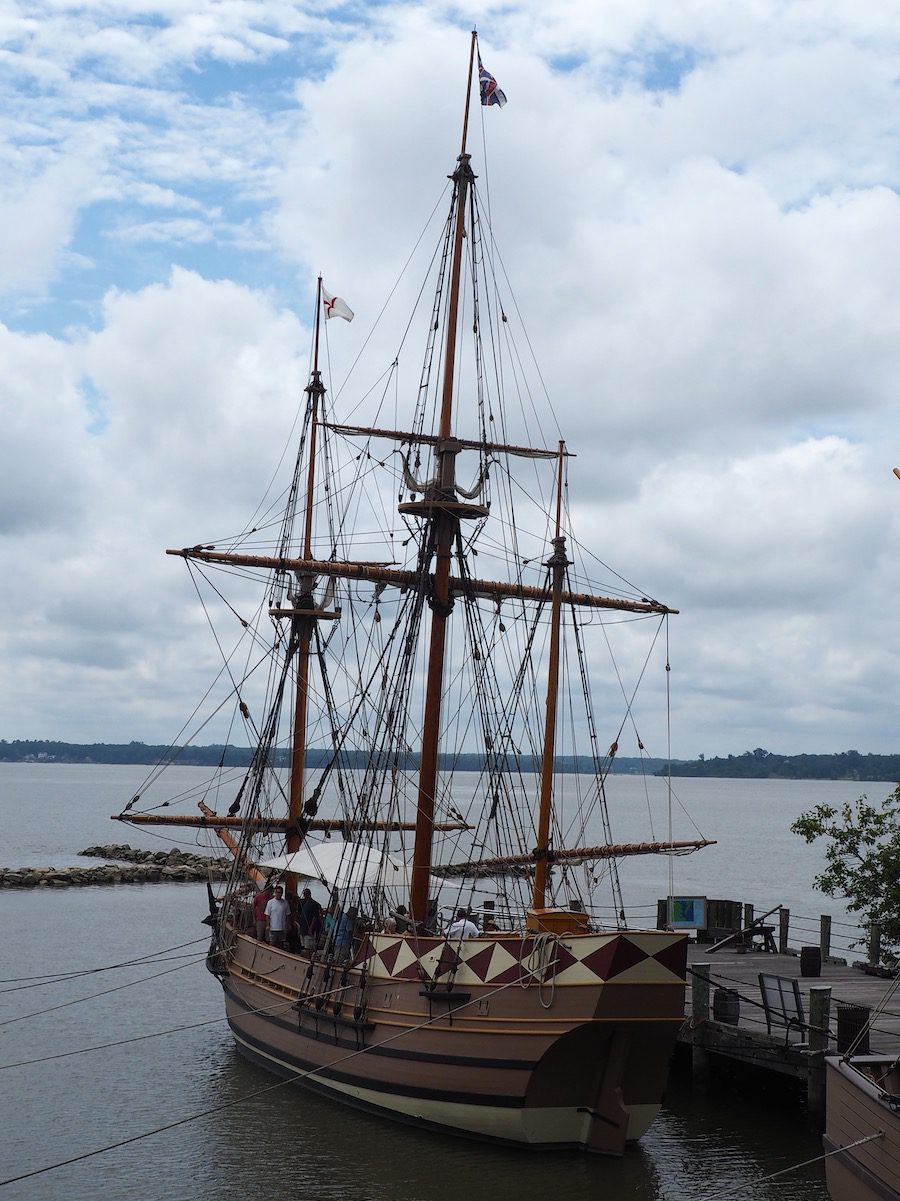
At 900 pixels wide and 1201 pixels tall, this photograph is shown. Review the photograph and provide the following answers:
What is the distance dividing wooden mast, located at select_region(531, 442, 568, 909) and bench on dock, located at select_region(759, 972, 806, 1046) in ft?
17.6

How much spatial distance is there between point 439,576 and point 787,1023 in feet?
33.9

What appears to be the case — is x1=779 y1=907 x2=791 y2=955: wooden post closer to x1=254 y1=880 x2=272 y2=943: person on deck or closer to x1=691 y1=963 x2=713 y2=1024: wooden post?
x1=691 y1=963 x2=713 y2=1024: wooden post

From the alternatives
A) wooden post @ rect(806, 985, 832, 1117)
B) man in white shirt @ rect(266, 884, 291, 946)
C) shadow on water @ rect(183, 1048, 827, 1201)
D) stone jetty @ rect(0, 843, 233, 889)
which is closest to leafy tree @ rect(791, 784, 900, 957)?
shadow on water @ rect(183, 1048, 827, 1201)

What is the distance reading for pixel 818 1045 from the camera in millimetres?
21328

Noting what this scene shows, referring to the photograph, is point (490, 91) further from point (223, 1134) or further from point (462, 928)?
point (223, 1134)

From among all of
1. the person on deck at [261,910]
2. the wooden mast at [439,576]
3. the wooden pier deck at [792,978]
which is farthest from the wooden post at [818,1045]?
the person on deck at [261,910]

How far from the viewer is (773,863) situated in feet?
341

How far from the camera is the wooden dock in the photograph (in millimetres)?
21328

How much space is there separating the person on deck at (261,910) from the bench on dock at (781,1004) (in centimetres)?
1072

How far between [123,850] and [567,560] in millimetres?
68888

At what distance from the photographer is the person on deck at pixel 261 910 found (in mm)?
28797

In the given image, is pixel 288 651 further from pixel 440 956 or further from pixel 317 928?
pixel 440 956

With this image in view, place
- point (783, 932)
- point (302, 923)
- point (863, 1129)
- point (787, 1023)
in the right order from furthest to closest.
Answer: point (783, 932)
point (302, 923)
point (787, 1023)
point (863, 1129)

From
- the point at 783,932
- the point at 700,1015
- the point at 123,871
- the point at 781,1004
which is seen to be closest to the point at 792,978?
the point at 700,1015
